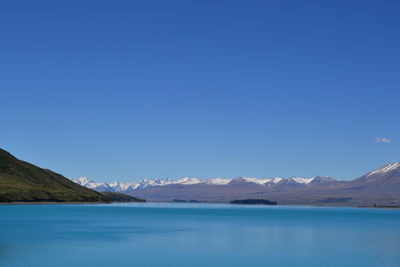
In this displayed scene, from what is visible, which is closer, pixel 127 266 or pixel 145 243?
pixel 127 266

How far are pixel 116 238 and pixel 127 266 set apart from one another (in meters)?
32.3

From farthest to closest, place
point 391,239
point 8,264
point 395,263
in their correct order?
point 391,239
point 395,263
point 8,264

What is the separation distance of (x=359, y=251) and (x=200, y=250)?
22.3m

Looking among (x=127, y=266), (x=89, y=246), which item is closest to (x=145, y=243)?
(x=89, y=246)

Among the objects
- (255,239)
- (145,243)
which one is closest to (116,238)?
(145,243)

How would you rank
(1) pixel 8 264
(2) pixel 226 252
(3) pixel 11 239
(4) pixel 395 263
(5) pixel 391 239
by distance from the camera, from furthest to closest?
(5) pixel 391 239
(3) pixel 11 239
(2) pixel 226 252
(4) pixel 395 263
(1) pixel 8 264

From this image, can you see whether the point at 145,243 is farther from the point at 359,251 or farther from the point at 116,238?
the point at 359,251

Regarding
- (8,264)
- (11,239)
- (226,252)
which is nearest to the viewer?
(8,264)

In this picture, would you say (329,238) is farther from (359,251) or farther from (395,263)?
(395,263)

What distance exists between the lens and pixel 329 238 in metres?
95.8

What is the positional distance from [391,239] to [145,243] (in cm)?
4412

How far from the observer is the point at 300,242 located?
87.2 metres

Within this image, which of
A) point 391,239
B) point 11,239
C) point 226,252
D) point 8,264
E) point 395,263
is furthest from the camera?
point 391,239

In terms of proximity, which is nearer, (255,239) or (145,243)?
(145,243)
